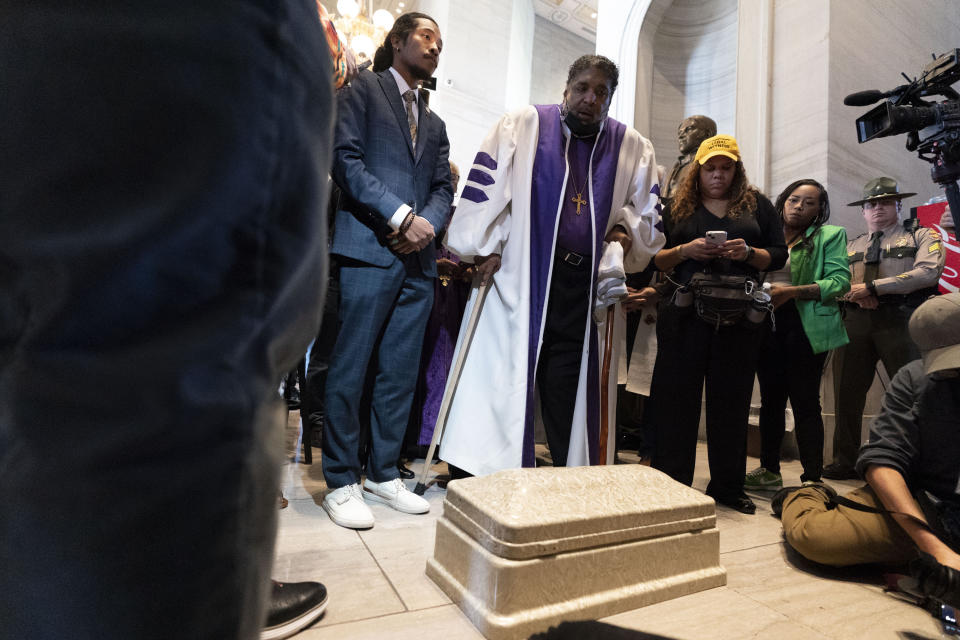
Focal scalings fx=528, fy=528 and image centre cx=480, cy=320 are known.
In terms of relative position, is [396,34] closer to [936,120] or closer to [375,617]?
[375,617]

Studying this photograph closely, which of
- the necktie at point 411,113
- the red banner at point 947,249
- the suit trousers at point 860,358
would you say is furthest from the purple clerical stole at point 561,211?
the red banner at point 947,249

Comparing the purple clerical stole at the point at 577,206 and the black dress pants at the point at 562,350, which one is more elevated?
the purple clerical stole at the point at 577,206

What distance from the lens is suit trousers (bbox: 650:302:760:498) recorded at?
2457 mm

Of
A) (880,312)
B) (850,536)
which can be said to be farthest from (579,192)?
(880,312)

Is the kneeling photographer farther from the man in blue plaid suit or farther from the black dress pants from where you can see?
the man in blue plaid suit

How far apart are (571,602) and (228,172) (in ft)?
4.45

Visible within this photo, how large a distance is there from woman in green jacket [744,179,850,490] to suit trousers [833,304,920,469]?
1.86 feet

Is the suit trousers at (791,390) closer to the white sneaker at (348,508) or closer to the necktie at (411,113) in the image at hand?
the necktie at (411,113)

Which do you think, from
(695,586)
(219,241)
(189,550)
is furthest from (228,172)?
(695,586)

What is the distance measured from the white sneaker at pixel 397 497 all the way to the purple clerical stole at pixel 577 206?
4.10ft

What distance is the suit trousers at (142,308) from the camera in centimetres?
26

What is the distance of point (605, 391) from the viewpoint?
2389mm

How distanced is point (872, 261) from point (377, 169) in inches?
141

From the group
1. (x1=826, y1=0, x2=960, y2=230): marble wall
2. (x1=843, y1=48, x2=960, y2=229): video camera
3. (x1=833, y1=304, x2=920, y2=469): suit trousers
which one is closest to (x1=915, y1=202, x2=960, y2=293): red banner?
(x1=826, y1=0, x2=960, y2=230): marble wall
